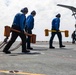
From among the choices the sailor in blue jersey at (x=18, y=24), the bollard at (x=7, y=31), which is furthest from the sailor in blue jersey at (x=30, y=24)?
the bollard at (x=7, y=31)

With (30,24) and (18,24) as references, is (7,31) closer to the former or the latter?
(18,24)

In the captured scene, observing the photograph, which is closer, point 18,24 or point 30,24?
point 18,24

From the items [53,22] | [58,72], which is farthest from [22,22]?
[58,72]

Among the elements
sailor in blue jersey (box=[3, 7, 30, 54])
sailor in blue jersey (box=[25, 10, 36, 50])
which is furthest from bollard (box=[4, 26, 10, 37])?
sailor in blue jersey (box=[25, 10, 36, 50])

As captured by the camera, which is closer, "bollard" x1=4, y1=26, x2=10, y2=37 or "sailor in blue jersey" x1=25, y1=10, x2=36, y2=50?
"bollard" x1=4, y1=26, x2=10, y2=37

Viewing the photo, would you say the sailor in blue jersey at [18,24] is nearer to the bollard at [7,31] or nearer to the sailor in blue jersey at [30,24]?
the bollard at [7,31]

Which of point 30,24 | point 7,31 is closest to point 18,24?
point 7,31

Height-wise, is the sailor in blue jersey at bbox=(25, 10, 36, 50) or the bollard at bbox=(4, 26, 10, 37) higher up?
the sailor in blue jersey at bbox=(25, 10, 36, 50)

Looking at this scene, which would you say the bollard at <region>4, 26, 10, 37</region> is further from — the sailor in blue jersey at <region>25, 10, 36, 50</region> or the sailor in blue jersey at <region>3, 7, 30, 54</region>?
the sailor in blue jersey at <region>25, 10, 36, 50</region>

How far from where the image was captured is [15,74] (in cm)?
800

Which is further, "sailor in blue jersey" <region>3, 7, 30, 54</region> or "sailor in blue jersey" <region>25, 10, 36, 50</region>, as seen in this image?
"sailor in blue jersey" <region>25, 10, 36, 50</region>

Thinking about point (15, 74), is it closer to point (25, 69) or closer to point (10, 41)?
point (25, 69)

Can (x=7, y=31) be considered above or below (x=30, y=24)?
below

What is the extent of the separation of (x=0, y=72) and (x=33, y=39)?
10.2m
